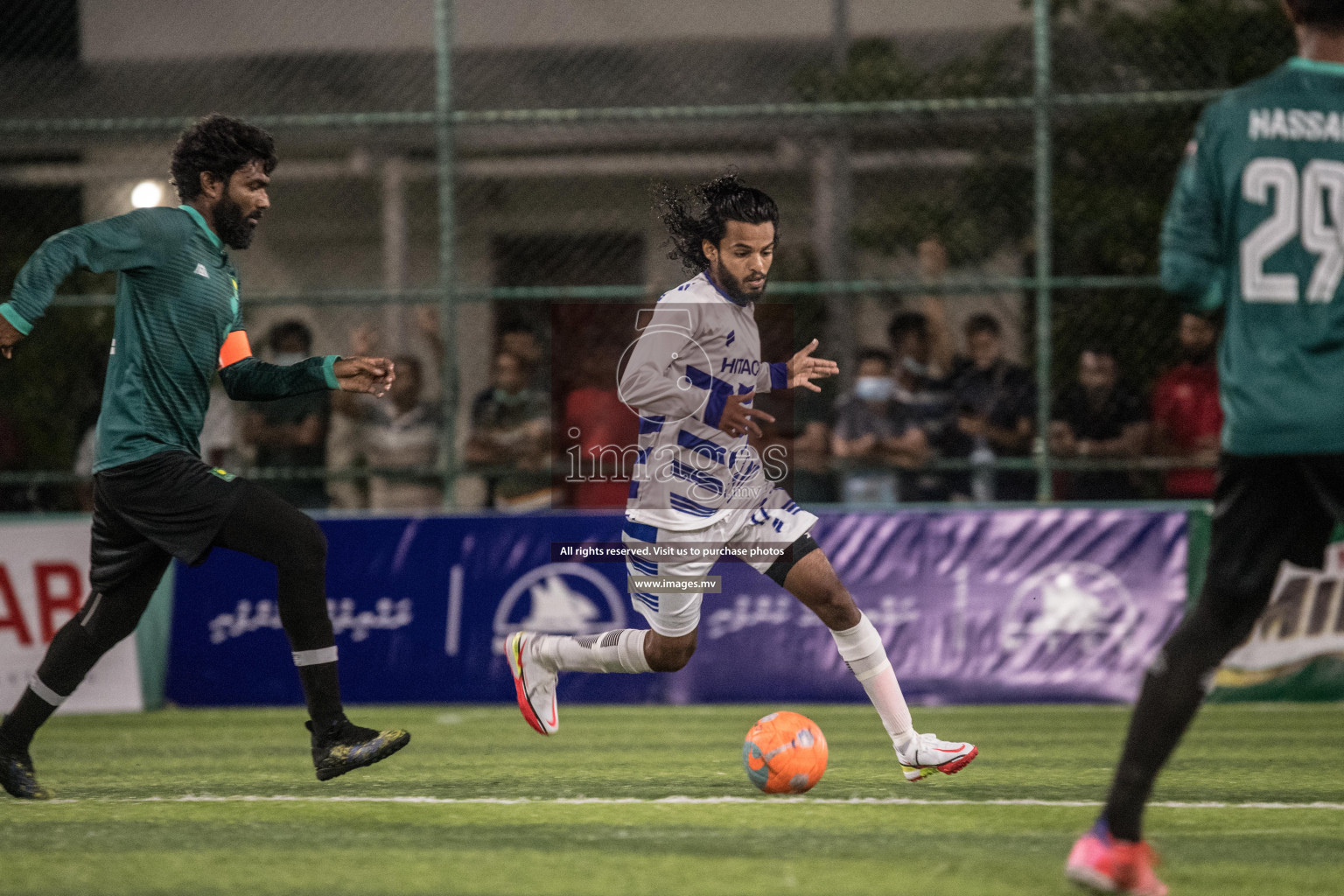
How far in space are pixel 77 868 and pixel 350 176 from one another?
8.65 metres

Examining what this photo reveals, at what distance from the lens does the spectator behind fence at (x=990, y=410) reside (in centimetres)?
961

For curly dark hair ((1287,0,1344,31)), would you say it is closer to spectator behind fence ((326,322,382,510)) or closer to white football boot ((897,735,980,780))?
white football boot ((897,735,980,780))

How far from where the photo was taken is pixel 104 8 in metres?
10.9

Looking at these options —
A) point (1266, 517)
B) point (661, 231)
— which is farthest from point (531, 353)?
point (1266, 517)

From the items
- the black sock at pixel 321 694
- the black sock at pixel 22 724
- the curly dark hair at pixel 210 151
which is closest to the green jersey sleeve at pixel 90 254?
the curly dark hair at pixel 210 151

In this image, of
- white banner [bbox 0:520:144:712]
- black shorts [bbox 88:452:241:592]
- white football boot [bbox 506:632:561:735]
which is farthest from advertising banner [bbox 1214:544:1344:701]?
white banner [bbox 0:520:144:712]

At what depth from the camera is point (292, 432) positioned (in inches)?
398

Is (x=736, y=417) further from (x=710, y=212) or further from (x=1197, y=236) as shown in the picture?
(x=1197, y=236)

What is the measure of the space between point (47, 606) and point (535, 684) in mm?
4749

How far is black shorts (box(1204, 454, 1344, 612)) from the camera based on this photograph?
3.70 meters

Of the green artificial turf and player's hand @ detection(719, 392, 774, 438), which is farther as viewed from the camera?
player's hand @ detection(719, 392, 774, 438)

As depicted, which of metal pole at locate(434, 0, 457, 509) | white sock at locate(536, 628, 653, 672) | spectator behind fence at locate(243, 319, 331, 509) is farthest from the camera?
spectator behind fence at locate(243, 319, 331, 509)

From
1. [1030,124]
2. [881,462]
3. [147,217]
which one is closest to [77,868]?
[147,217]

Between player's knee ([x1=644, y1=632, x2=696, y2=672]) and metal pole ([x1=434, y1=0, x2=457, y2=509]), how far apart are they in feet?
14.5
